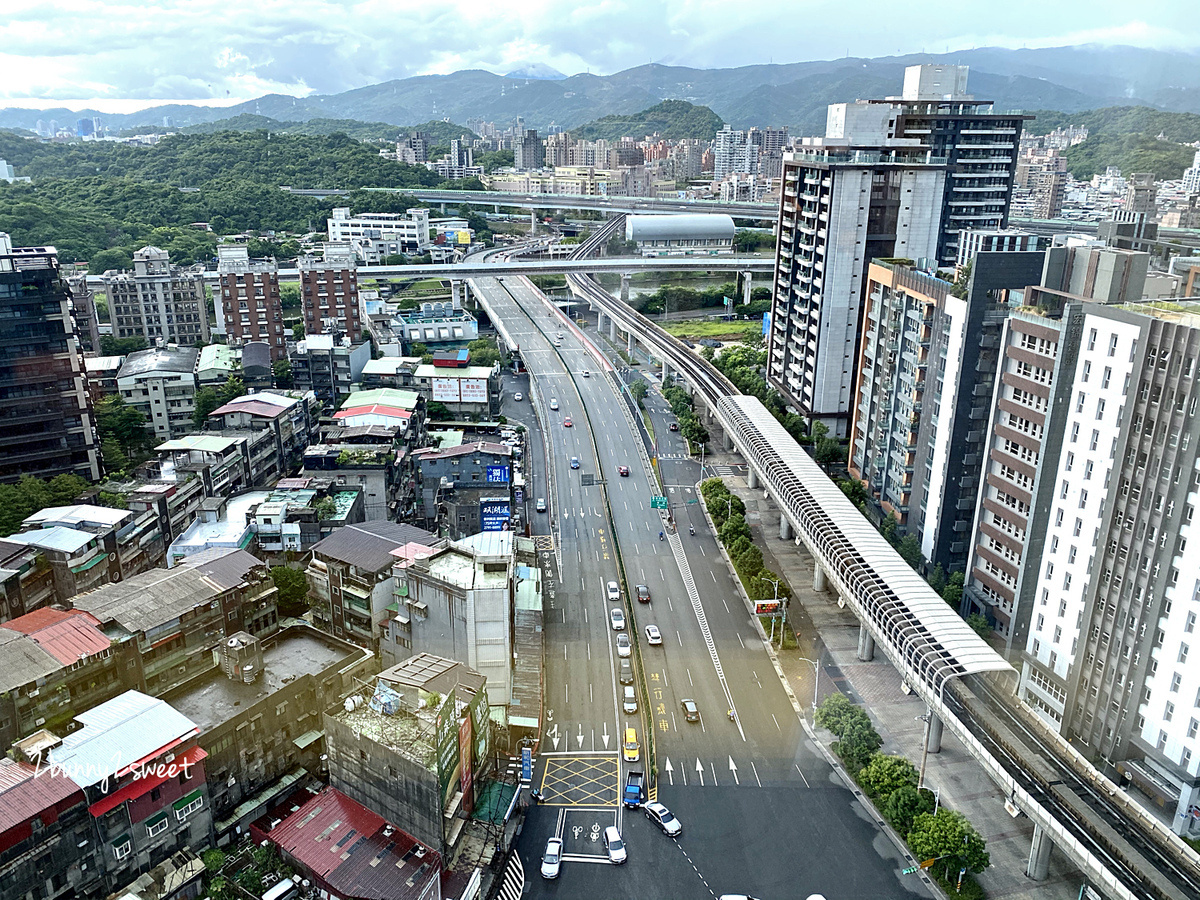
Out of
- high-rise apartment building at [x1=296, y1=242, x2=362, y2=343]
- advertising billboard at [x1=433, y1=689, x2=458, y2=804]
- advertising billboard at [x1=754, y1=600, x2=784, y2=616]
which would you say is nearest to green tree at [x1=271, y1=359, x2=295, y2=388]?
high-rise apartment building at [x1=296, y1=242, x2=362, y2=343]

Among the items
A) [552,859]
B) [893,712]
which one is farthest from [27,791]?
[893,712]

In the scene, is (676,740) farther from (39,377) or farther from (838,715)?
(39,377)


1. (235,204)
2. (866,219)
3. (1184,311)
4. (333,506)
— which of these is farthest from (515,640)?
(235,204)

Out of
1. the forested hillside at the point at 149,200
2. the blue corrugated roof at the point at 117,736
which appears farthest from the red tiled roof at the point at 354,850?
the forested hillside at the point at 149,200

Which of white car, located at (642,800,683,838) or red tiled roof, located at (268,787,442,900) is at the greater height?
red tiled roof, located at (268,787,442,900)

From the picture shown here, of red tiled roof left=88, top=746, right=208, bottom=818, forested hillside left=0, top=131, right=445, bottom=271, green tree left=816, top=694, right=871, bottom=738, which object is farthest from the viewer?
forested hillside left=0, top=131, right=445, bottom=271

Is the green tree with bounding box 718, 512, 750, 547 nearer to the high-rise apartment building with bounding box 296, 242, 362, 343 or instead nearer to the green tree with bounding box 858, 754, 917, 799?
the green tree with bounding box 858, 754, 917, 799

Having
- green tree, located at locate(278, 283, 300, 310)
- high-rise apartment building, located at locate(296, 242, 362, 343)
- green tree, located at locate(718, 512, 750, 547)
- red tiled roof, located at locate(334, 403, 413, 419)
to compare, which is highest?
high-rise apartment building, located at locate(296, 242, 362, 343)
